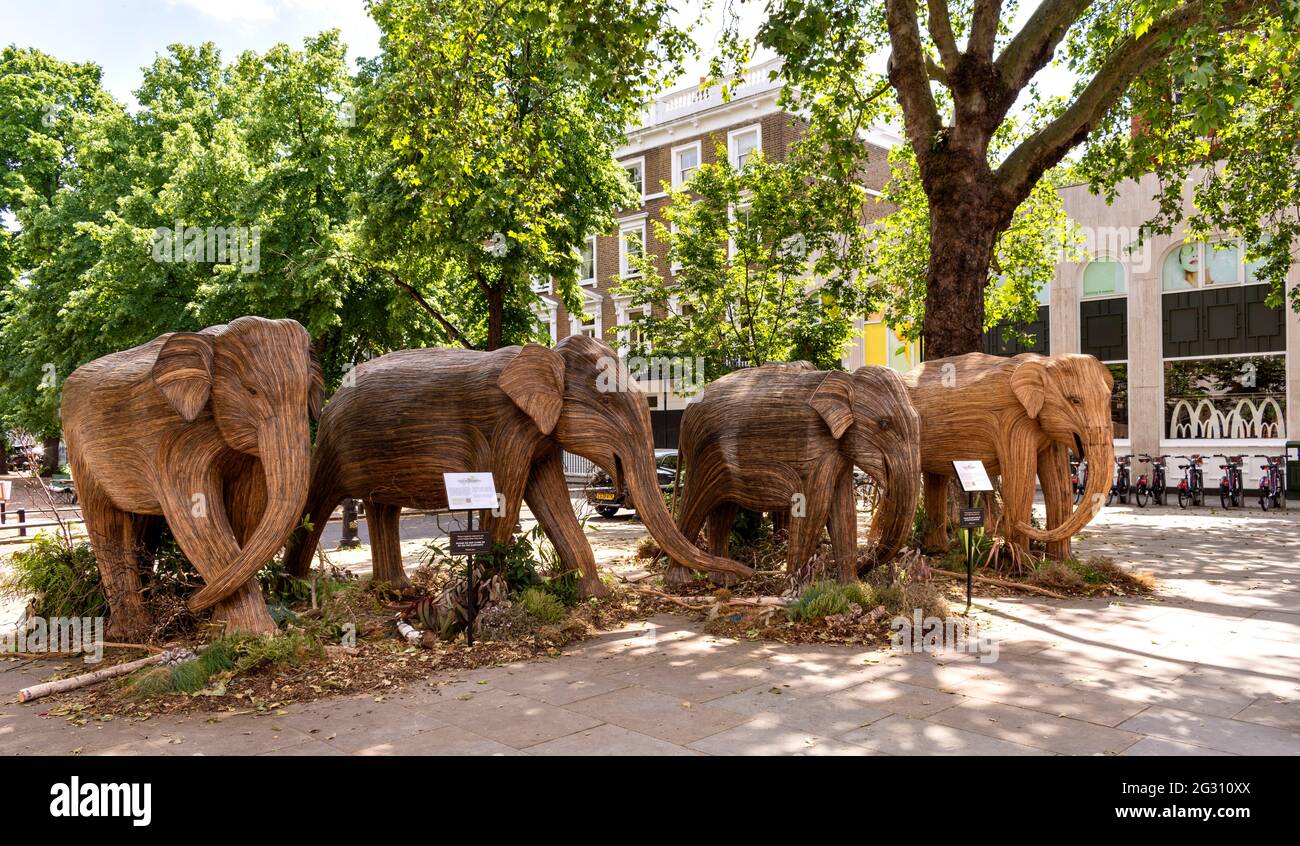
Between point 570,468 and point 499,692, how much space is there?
26936 millimetres

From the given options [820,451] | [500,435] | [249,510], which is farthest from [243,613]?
[820,451]

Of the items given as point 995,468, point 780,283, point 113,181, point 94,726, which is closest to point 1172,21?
point 995,468

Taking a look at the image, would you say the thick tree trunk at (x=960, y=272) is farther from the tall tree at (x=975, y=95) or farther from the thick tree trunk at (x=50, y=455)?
the thick tree trunk at (x=50, y=455)

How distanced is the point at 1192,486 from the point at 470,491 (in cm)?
2110

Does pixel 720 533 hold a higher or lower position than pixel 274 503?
lower

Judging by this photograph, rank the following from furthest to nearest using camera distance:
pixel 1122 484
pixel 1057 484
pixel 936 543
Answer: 1. pixel 1122 484
2. pixel 936 543
3. pixel 1057 484

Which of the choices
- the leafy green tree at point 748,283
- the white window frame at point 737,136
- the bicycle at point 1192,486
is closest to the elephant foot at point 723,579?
the leafy green tree at point 748,283

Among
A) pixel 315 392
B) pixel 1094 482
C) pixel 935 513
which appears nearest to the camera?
pixel 315 392

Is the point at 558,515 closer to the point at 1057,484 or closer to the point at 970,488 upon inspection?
the point at 970,488

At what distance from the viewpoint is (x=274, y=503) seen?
5.97 m

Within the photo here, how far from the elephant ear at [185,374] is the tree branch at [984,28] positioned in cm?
1033

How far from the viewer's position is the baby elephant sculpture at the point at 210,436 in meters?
6.07

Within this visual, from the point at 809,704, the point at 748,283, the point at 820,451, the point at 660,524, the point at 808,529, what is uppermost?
the point at 748,283

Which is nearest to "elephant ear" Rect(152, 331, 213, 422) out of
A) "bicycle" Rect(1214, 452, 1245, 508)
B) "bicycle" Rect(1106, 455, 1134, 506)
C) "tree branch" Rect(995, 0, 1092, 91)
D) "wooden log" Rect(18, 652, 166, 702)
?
"wooden log" Rect(18, 652, 166, 702)
